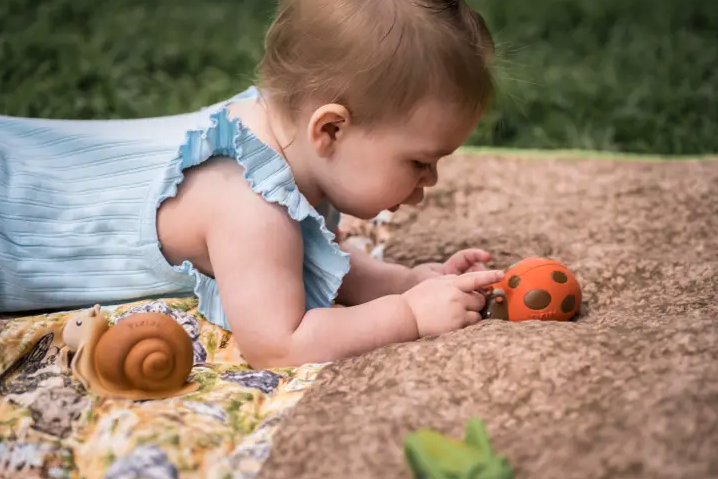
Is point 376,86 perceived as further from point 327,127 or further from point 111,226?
point 111,226

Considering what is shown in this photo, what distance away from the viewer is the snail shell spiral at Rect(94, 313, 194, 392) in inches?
43.6

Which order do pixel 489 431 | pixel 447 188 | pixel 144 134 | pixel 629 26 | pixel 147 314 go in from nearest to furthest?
pixel 489 431
pixel 147 314
pixel 144 134
pixel 447 188
pixel 629 26

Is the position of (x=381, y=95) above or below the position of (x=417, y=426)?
above

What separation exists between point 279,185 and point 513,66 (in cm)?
116

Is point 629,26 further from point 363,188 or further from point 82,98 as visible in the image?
point 363,188

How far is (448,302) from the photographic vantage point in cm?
133

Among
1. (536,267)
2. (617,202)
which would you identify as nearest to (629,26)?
(617,202)

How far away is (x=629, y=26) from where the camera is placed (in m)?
3.70

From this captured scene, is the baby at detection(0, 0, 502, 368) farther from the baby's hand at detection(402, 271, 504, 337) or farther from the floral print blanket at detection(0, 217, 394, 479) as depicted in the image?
the floral print blanket at detection(0, 217, 394, 479)

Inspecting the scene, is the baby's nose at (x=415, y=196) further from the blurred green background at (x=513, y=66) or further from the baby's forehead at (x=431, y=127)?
the blurred green background at (x=513, y=66)

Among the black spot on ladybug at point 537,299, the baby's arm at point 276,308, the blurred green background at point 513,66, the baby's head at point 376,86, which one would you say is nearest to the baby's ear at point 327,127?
the baby's head at point 376,86

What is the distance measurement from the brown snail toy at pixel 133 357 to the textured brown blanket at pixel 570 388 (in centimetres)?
17

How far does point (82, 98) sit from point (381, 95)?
5.45 ft

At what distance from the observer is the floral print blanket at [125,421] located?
101 cm
